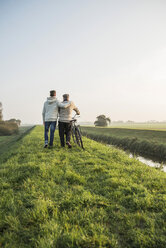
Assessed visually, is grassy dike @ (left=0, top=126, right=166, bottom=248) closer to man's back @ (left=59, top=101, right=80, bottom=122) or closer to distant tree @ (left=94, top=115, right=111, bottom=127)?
man's back @ (left=59, top=101, right=80, bottom=122)

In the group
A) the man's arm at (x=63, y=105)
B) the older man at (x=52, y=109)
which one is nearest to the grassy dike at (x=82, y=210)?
the older man at (x=52, y=109)

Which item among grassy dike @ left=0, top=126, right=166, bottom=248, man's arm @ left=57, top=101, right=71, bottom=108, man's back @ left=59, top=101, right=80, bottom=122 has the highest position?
man's arm @ left=57, top=101, right=71, bottom=108

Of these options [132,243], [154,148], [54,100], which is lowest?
[154,148]

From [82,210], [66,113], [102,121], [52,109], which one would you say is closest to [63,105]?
[66,113]

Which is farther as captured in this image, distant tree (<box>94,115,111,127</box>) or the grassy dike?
distant tree (<box>94,115,111,127</box>)

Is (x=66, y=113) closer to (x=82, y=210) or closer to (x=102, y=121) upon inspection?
(x=82, y=210)

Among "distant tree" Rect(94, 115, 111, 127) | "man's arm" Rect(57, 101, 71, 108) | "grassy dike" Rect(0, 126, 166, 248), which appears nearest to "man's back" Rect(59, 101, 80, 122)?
"man's arm" Rect(57, 101, 71, 108)

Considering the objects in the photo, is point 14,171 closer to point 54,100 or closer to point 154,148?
point 54,100

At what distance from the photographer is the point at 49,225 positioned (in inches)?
86.3

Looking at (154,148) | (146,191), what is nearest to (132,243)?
(146,191)

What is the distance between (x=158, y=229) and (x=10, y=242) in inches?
86.0

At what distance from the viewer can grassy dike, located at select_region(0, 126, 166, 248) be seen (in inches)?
78.1

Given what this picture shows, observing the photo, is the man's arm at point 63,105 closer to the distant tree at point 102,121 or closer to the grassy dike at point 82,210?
the grassy dike at point 82,210

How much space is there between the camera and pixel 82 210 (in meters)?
2.66
